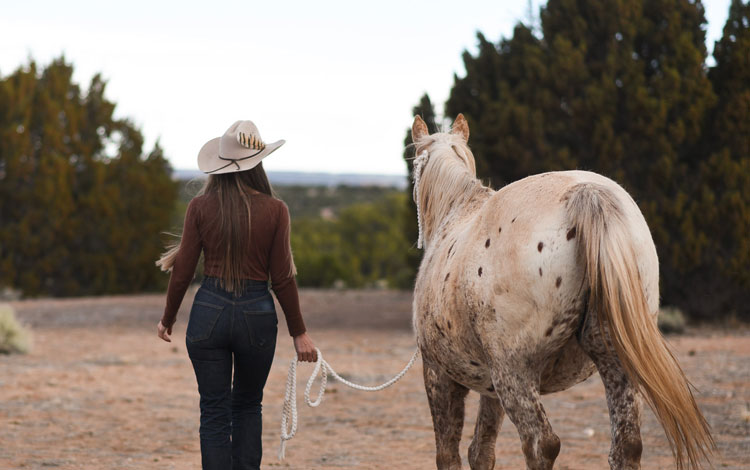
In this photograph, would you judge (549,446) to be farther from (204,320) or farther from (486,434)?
(204,320)

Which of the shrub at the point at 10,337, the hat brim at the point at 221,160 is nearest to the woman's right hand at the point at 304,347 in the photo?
the hat brim at the point at 221,160

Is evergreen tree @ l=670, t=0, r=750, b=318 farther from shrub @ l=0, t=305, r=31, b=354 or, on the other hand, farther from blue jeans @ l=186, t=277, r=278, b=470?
blue jeans @ l=186, t=277, r=278, b=470

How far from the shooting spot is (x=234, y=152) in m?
4.04

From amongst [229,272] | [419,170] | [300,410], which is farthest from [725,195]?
[229,272]

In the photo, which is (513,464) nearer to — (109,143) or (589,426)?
(589,426)

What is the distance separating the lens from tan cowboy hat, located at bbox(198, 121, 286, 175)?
4.02 m

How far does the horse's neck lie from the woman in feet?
3.28

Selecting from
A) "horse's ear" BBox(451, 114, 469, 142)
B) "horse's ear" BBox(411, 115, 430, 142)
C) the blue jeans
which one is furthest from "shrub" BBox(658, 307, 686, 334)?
the blue jeans

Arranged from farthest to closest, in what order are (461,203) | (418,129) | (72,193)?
(72,193)
(418,129)
(461,203)

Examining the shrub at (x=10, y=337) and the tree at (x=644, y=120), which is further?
the tree at (x=644, y=120)

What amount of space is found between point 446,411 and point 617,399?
1027mm

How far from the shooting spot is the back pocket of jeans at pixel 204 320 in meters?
3.96

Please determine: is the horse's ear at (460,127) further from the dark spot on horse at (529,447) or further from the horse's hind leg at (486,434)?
the dark spot on horse at (529,447)

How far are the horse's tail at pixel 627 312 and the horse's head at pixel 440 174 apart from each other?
1.28 m
